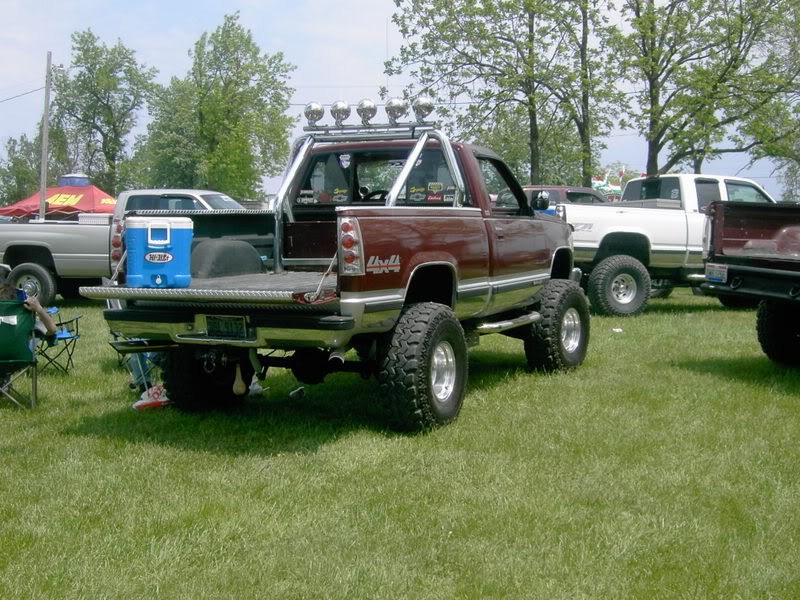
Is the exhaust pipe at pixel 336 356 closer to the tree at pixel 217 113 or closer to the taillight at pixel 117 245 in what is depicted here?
the taillight at pixel 117 245

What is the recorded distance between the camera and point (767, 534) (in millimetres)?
4203

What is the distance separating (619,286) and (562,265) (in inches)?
159

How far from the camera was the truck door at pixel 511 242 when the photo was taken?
7.08m

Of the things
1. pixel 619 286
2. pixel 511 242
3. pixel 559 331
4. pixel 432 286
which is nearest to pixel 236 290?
pixel 432 286

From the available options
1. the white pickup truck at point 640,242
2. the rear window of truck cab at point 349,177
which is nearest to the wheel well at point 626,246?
the white pickup truck at point 640,242

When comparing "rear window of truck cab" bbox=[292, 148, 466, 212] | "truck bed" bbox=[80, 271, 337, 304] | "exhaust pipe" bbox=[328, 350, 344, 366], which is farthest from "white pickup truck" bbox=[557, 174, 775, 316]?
"exhaust pipe" bbox=[328, 350, 344, 366]

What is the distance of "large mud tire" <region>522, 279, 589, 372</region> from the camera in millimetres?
7922

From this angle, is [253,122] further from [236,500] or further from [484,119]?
[236,500]

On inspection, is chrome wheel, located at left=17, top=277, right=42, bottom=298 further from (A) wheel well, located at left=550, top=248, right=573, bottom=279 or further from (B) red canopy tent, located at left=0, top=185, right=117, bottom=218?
(B) red canopy tent, located at left=0, top=185, right=117, bottom=218

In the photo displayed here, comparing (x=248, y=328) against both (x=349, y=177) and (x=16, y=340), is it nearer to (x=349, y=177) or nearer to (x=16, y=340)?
(x=16, y=340)

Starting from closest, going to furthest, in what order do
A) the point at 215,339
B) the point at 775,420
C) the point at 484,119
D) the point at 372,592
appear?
the point at 372,592, the point at 215,339, the point at 775,420, the point at 484,119

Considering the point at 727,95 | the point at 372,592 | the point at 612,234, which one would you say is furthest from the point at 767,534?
the point at 727,95

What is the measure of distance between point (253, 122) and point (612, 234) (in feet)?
104

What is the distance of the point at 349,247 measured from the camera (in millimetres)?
5387
